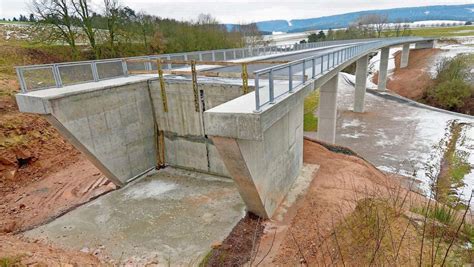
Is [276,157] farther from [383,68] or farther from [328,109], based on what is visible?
[383,68]

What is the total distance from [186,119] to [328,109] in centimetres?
1162

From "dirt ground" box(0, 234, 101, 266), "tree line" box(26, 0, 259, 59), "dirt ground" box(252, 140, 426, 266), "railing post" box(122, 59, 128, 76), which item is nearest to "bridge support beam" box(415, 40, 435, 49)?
"tree line" box(26, 0, 259, 59)

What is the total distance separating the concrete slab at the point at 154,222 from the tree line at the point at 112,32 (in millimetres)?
17808

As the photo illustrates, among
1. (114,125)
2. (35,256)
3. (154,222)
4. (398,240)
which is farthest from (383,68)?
(35,256)

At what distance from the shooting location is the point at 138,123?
14.0 meters

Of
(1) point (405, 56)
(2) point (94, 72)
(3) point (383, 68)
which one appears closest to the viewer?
(2) point (94, 72)

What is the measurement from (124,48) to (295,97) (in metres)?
23.9

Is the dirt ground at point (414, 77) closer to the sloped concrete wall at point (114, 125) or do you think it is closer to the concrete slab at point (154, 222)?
the concrete slab at point (154, 222)

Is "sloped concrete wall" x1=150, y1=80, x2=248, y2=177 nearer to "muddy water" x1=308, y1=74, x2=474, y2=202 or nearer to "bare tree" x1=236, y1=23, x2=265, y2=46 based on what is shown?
"muddy water" x1=308, y1=74, x2=474, y2=202

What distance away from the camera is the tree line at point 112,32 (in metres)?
24.0

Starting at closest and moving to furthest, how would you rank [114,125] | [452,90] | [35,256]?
[35,256] → [114,125] → [452,90]

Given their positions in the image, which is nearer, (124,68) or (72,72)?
(72,72)

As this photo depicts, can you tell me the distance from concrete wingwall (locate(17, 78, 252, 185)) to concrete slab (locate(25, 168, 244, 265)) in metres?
1.20

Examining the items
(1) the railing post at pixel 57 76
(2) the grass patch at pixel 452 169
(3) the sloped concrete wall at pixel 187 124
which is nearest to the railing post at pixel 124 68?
(3) the sloped concrete wall at pixel 187 124
